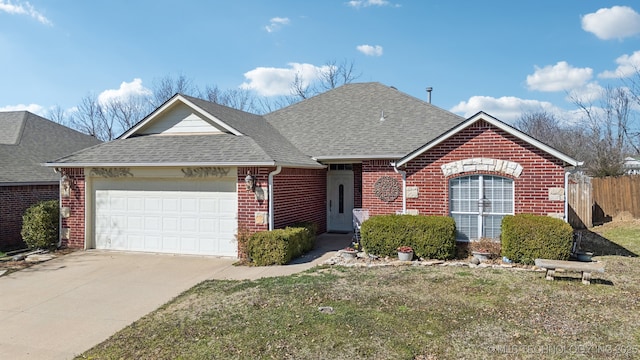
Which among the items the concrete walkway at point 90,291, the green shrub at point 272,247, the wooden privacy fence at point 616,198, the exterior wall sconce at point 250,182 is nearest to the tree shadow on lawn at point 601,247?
the wooden privacy fence at point 616,198

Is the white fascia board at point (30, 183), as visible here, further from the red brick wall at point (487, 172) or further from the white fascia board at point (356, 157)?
the red brick wall at point (487, 172)

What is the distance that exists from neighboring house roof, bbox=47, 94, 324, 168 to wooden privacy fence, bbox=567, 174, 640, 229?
1102 centimetres

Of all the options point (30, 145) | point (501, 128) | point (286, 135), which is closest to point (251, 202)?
point (286, 135)

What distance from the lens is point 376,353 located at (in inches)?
201

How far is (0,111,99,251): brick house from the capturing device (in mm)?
14078

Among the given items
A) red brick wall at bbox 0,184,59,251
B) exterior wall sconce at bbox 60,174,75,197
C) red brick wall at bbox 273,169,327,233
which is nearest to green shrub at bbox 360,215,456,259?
red brick wall at bbox 273,169,327,233

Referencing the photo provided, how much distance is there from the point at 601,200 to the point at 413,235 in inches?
482

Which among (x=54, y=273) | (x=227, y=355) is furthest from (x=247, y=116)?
(x=227, y=355)

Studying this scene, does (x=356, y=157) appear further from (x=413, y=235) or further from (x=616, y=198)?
(x=616, y=198)

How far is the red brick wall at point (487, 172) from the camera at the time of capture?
10203mm

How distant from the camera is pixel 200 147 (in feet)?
39.9

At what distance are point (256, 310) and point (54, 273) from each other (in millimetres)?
6244

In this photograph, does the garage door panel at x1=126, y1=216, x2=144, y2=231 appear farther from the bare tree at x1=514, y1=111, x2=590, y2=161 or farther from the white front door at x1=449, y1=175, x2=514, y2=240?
the bare tree at x1=514, y1=111, x2=590, y2=161

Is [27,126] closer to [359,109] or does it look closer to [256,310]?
[359,109]
